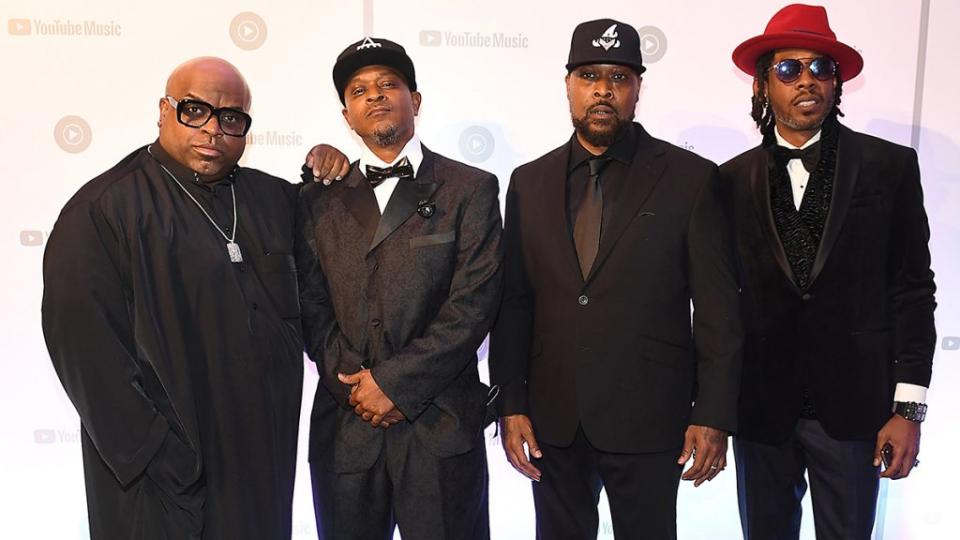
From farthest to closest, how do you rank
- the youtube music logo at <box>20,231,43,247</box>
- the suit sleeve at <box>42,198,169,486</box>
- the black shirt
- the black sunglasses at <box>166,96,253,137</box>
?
the youtube music logo at <box>20,231,43,247</box>
the black shirt
the black sunglasses at <box>166,96,253,137</box>
the suit sleeve at <box>42,198,169,486</box>

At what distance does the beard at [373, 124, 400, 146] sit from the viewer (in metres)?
2.47

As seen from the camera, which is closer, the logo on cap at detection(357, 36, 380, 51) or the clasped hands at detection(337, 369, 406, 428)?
the clasped hands at detection(337, 369, 406, 428)

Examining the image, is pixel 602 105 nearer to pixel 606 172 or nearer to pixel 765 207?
pixel 606 172

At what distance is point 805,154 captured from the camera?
8.28ft

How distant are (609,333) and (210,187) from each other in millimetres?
1390

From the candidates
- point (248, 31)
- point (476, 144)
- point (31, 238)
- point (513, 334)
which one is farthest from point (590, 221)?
point (31, 238)

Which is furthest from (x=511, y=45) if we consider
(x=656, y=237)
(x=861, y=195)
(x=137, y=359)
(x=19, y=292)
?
(x=19, y=292)

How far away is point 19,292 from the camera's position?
3668mm

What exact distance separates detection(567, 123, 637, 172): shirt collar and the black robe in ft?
3.41

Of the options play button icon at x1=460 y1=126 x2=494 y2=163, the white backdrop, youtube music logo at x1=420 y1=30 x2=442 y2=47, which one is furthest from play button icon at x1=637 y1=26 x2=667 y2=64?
youtube music logo at x1=420 y1=30 x2=442 y2=47

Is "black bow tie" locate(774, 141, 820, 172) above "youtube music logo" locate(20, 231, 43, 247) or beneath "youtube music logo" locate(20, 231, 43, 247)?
above

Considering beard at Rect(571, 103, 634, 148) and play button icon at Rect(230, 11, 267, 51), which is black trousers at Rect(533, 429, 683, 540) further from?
play button icon at Rect(230, 11, 267, 51)

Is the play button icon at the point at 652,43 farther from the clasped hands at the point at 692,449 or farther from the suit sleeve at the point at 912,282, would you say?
the clasped hands at the point at 692,449

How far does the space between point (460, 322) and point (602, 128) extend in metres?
0.82
